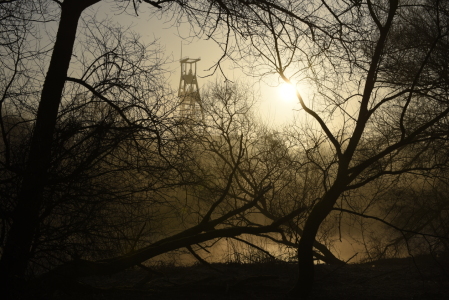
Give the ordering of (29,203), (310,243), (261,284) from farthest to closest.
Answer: (261,284) < (310,243) < (29,203)

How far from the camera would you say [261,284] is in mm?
5105

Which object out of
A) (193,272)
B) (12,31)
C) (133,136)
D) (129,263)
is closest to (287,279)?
(193,272)

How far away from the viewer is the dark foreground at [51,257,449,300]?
4477 mm

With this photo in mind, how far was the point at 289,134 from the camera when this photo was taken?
10.3 metres

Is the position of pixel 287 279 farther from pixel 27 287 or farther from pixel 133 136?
pixel 27 287

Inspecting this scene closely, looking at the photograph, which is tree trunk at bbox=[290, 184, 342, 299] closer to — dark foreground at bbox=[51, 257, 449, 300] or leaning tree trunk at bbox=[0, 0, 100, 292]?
dark foreground at bbox=[51, 257, 449, 300]

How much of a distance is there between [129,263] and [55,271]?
0.76 meters

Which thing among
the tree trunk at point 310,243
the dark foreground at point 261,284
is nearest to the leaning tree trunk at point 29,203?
the dark foreground at point 261,284

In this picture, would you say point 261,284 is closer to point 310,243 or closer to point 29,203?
point 310,243

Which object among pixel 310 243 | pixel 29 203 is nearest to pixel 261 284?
pixel 310 243

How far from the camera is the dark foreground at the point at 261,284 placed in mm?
4477

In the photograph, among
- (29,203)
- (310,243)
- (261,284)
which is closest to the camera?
(29,203)

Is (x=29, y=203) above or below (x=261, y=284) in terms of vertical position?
above

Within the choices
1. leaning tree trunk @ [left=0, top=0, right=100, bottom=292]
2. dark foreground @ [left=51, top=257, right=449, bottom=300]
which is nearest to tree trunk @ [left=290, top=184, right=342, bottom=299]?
dark foreground @ [left=51, top=257, right=449, bottom=300]
